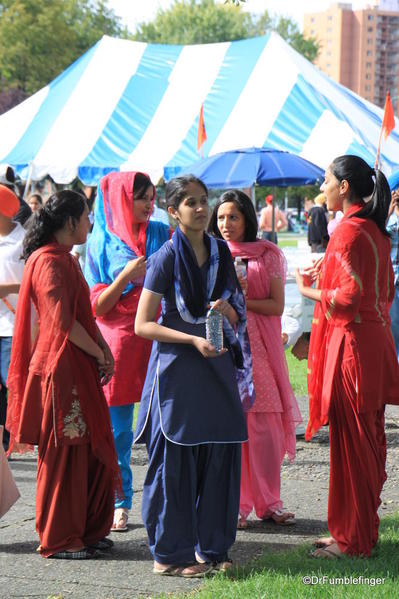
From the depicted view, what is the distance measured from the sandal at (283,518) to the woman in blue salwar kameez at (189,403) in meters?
0.86

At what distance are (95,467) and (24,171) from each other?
11.6 metres

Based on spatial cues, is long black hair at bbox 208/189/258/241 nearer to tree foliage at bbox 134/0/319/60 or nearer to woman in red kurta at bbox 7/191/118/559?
woman in red kurta at bbox 7/191/118/559

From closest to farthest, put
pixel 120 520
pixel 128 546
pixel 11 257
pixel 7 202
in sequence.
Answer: pixel 128 546 < pixel 120 520 < pixel 7 202 < pixel 11 257

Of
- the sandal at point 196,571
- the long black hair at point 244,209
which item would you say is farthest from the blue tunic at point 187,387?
the long black hair at point 244,209

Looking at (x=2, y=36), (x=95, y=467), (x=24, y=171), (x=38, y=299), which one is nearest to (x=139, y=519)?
(x=95, y=467)

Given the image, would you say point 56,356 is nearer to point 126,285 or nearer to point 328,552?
point 126,285

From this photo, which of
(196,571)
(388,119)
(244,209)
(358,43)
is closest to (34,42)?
(388,119)

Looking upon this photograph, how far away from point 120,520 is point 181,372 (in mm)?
1292

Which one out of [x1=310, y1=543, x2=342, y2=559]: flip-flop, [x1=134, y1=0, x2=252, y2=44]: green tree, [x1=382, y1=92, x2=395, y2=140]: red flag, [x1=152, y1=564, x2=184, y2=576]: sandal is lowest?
[x1=152, y1=564, x2=184, y2=576]: sandal

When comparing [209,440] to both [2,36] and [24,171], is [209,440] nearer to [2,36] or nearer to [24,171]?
[24,171]

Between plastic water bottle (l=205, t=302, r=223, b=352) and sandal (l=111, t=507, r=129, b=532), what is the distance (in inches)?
59.2

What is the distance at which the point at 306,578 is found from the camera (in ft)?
13.1

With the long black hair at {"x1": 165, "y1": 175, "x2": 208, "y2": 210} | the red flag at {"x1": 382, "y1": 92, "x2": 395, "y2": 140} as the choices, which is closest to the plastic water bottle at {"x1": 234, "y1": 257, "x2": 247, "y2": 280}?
the long black hair at {"x1": 165, "y1": 175, "x2": 208, "y2": 210}

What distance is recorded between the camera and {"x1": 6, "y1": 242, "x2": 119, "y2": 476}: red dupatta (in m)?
4.41
